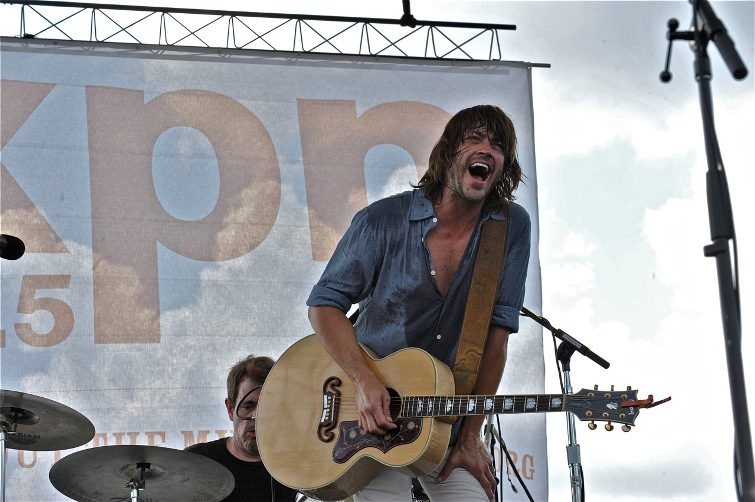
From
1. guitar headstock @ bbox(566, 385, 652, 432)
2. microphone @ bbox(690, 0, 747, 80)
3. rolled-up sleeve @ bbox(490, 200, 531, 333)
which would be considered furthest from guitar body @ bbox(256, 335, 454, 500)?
microphone @ bbox(690, 0, 747, 80)

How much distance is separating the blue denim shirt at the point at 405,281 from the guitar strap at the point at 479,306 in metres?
0.04

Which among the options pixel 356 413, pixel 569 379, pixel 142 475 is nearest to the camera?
pixel 356 413

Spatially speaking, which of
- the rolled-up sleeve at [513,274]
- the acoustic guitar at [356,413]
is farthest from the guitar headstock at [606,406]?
the rolled-up sleeve at [513,274]

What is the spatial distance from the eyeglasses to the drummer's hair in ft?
0.23

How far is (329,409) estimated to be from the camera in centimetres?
420

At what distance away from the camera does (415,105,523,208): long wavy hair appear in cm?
427

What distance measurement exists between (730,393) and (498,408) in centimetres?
152

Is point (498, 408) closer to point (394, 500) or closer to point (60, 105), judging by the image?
point (394, 500)

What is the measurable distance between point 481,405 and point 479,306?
1.38 ft

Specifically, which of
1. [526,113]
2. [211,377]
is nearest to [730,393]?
[211,377]

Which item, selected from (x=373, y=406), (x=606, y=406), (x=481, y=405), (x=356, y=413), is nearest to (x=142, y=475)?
(x=356, y=413)

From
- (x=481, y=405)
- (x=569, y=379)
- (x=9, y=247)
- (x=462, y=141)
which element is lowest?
(x=481, y=405)

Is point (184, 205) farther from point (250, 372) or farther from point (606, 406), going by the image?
point (606, 406)

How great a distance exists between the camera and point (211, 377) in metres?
6.56
